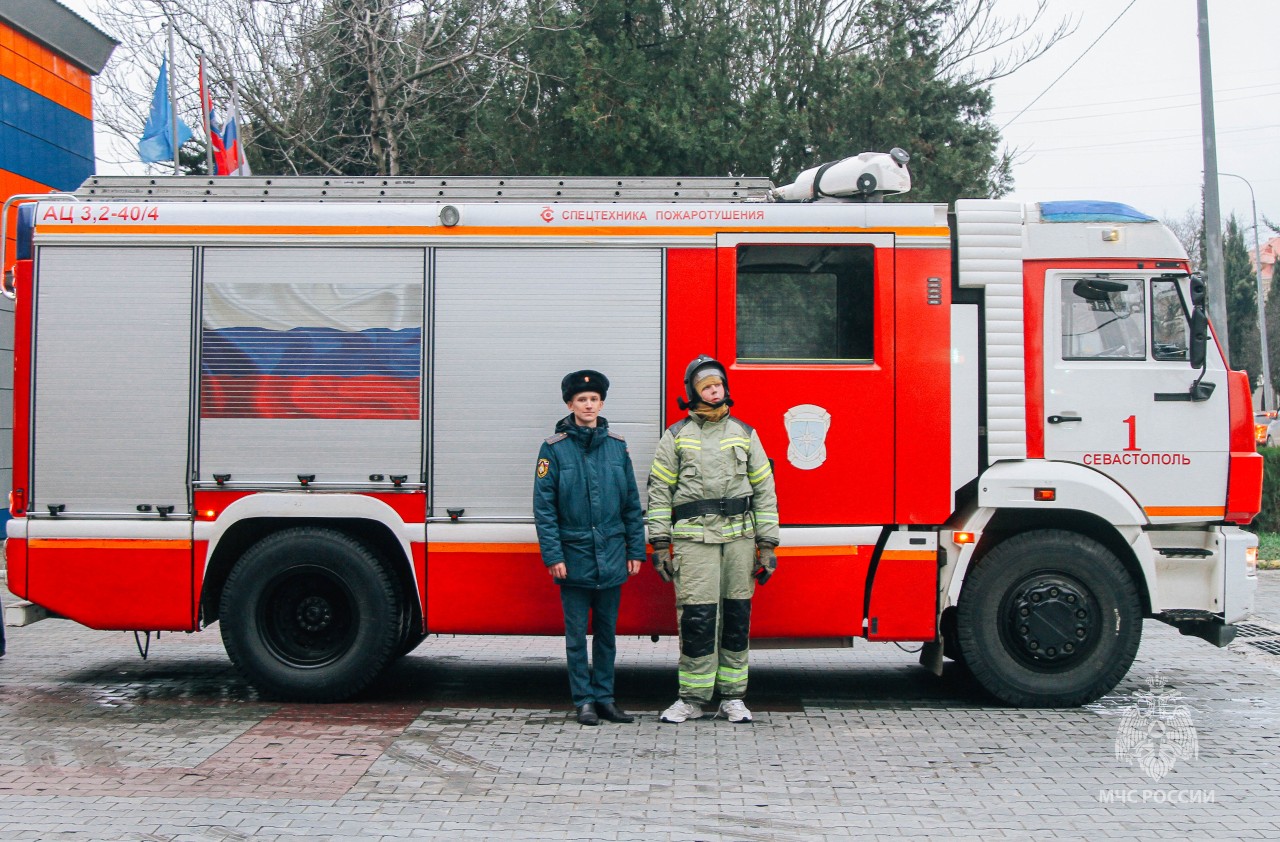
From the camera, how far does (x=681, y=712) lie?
6.54m

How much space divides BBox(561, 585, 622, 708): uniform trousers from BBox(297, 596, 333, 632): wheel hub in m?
1.50

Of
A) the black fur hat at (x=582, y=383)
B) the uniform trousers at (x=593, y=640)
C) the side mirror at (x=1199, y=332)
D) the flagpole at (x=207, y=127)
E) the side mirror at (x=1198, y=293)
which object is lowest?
Answer: the uniform trousers at (x=593, y=640)

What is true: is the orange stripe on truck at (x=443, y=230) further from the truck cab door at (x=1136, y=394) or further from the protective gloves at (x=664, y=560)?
the protective gloves at (x=664, y=560)

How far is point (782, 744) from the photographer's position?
241 inches

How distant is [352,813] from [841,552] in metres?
3.13

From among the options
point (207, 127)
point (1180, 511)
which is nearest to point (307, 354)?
point (1180, 511)

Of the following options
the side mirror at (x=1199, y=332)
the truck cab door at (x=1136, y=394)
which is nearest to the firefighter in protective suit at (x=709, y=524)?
the truck cab door at (x=1136, y=394)

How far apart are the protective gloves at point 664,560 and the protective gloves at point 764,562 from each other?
0.47 meters

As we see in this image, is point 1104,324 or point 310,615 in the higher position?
point 1104,324

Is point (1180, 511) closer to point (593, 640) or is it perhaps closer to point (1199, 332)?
point (1199, 332)

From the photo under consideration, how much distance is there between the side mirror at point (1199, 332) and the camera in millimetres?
6652

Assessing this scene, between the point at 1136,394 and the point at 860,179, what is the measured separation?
2040 millimetres

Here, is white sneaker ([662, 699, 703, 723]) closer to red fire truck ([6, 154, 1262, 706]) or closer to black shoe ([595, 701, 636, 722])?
black shoe ([595, 701, 636, 722])

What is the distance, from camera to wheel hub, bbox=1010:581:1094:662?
6746 millimetres
